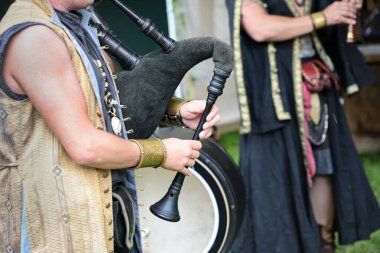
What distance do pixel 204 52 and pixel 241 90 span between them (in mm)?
1403

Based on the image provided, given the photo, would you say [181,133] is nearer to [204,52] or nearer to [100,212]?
[204,52]

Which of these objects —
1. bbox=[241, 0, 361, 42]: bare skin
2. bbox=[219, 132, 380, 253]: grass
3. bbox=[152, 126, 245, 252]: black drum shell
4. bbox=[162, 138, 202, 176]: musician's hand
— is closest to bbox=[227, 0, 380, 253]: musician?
bbox=[241, 0, 361, 42]: bare skin

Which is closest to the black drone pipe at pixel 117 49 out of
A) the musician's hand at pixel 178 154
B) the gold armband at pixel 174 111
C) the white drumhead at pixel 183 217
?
Result: the gold armband at pixel 174 111

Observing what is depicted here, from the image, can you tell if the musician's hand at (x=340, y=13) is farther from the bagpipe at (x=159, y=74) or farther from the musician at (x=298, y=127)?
the bagpipe at (x=159, y=74)

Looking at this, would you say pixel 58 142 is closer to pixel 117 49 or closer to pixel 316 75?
pixel 117 49

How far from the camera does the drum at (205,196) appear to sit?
2623mm

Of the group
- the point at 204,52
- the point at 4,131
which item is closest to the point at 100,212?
the point at 4,131

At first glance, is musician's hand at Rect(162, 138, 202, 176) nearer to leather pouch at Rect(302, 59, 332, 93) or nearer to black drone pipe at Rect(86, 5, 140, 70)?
black drone pipe at Rect(86, 5, 140, 70)

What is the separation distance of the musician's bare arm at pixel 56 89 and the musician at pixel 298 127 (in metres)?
1.72

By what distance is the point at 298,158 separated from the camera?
3.44 m

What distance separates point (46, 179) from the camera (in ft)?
5.61

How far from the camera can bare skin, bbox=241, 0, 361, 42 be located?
3.24 meters

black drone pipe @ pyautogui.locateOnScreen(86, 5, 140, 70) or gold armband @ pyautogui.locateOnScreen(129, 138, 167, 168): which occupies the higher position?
black drone pipe @ pyautogui.locateOnScreen(86, 5, 140, 70)

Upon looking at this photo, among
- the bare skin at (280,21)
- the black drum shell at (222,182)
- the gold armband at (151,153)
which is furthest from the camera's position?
the bare skin at (280,21)
